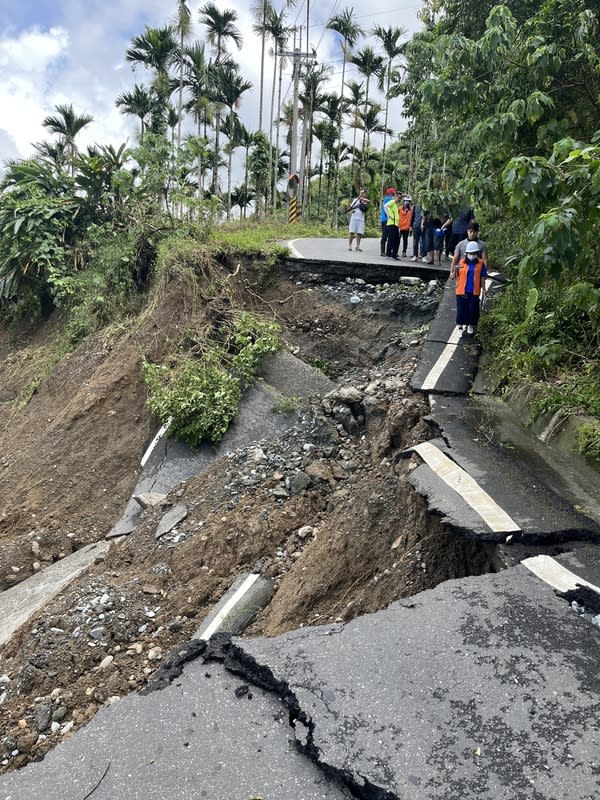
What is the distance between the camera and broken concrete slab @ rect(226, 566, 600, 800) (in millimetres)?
2596

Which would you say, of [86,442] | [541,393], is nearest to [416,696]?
[541,393]

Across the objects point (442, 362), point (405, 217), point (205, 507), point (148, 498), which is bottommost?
point (148, 498)

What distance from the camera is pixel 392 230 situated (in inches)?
464

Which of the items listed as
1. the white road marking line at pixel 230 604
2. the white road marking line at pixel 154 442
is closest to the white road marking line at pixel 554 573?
the white road marking line at pixel 230 604

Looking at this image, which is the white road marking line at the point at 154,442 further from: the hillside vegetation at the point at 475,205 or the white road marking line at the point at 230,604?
the white road marking line at the point at 230,604

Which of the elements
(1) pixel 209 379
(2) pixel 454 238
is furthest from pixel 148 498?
(2) pixel 454 238

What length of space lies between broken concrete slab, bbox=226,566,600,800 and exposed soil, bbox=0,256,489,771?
90 cm

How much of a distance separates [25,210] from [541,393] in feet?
37.9

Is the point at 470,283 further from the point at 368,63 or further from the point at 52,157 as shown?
the point at 368,63

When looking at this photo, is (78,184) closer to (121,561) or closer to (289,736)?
(121,561)

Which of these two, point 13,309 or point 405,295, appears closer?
point 405,295

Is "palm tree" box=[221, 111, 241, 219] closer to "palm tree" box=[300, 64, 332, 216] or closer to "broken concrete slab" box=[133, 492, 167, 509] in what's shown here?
"palm tree" box=[300, 64, 332, 216]

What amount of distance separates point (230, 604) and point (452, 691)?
2747 mm

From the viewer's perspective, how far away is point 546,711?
113 inches
